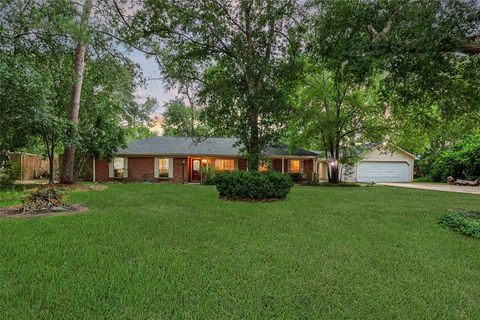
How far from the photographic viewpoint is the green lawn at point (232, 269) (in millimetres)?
2729

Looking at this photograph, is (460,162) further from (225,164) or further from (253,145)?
(253,145)

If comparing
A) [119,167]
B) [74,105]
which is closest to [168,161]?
[119,167]

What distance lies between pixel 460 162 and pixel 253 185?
21717 millimetres

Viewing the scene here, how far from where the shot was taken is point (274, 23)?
11.0m

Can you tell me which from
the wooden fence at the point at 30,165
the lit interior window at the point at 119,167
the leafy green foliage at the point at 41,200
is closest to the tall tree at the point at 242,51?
the leafy green foliage at the point at 41,200

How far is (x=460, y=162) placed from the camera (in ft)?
74.6

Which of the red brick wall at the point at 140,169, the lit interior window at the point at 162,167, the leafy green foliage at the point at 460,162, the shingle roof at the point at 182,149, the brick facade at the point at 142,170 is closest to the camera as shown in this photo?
the brick facade at the point at 142,170

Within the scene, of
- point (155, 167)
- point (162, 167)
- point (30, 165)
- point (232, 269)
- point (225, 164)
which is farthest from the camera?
point (30, 165)

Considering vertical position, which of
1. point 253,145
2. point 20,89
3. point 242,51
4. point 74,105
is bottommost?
point 253,145

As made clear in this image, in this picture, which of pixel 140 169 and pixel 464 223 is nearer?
pixel 464 223

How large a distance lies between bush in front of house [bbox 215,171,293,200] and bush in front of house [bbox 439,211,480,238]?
509 cm

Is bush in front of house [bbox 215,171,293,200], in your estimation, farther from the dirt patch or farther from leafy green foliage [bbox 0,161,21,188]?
leafy green foliage [bbox 0,161,21,188]

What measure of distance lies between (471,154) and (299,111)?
15.2 m

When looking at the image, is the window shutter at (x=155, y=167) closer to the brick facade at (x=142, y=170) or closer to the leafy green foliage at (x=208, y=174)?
the brick facade at (x=142, y=170)
